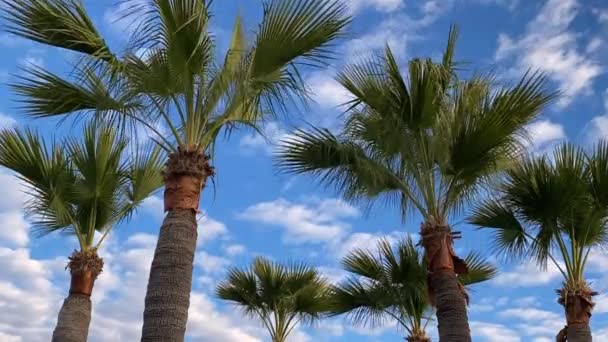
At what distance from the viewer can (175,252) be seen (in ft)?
19.6

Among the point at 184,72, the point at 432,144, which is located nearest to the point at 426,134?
the point at 432,144

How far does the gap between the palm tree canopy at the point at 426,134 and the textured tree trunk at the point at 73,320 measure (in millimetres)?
4090

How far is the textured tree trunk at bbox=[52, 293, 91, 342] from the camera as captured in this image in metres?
9.60

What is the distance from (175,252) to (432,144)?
14.5ft

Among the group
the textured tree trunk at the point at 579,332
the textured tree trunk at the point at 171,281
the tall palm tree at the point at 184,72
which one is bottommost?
the textured tree trunk at the point at 171,281

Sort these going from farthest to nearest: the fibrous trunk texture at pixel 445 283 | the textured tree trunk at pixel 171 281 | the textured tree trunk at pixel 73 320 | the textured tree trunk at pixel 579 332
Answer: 1. the textured tree trunk at pixel 579 332
2. the textured tree trunk at pixel 73 320
3. the fibrous trunk texture at pixel 445 283
4. the textured tree trunk at pixel 171 281

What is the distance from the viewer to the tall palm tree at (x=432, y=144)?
28.0ft

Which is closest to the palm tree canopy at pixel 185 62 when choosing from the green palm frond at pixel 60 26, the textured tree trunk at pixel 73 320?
the green palm frond at pixel 60 26

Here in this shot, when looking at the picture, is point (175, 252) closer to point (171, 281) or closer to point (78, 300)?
point (171, 281)

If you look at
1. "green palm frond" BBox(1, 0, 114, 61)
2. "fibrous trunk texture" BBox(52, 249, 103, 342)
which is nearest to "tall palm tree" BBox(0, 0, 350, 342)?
"green palm frond" BBox(1, 0, 114, 61)

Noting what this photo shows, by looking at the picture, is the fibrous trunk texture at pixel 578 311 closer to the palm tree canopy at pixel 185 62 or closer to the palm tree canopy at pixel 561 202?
the palm tree canopy at pixel 561 202

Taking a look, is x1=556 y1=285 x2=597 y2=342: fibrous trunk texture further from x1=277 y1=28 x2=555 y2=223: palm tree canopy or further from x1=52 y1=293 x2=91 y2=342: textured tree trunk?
x1=52 y1=293 x2=91 y2=342: textured tree trunk

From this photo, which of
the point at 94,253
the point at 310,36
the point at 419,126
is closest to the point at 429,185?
the point at 419,126

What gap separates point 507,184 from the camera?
10688 millimetres
